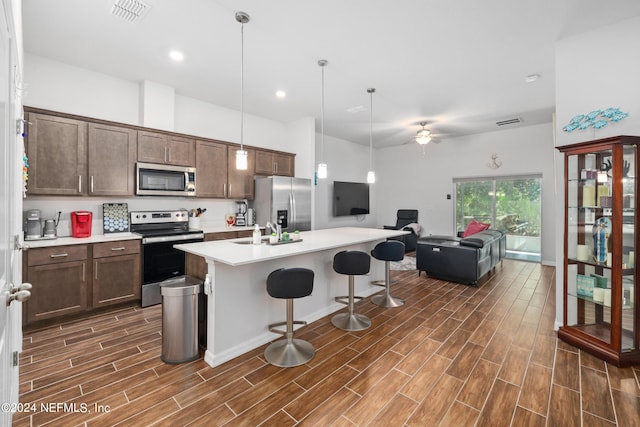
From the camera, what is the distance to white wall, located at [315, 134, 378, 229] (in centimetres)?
716

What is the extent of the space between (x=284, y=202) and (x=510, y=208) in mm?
5364

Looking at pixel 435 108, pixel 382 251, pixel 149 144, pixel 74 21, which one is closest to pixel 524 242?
pixel 435 108

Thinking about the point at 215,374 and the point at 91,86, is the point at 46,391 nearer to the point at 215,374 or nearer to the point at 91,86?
the point at 215,374

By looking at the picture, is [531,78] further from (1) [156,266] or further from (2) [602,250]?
(1) [156,266]

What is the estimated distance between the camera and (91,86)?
3.72 meters

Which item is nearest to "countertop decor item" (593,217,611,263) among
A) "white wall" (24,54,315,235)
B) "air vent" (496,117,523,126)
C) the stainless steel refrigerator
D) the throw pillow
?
the throw pillow

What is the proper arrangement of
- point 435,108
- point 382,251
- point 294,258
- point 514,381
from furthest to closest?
point 435,108 → point 382,251 → point 294,258 → point 514,381

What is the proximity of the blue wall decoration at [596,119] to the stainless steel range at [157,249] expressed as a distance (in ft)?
15.1

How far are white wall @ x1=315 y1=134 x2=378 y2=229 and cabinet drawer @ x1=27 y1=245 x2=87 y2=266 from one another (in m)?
4.65

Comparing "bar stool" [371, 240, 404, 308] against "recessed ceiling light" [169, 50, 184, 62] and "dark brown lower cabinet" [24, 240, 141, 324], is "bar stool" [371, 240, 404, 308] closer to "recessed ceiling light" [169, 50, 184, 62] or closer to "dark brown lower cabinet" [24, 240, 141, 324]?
"dark brown lower cabinet" [24, 240, 141, 324]

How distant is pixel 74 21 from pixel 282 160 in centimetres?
340

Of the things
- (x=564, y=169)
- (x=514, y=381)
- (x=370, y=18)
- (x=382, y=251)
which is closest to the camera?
(x=514, y=381)

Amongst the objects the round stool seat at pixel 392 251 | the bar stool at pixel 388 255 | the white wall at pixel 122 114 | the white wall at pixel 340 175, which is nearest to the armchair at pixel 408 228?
Result: the white wall at pixel 340 175

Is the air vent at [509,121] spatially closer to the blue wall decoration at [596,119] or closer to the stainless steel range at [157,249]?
the blue wall decoration at [596,119]
